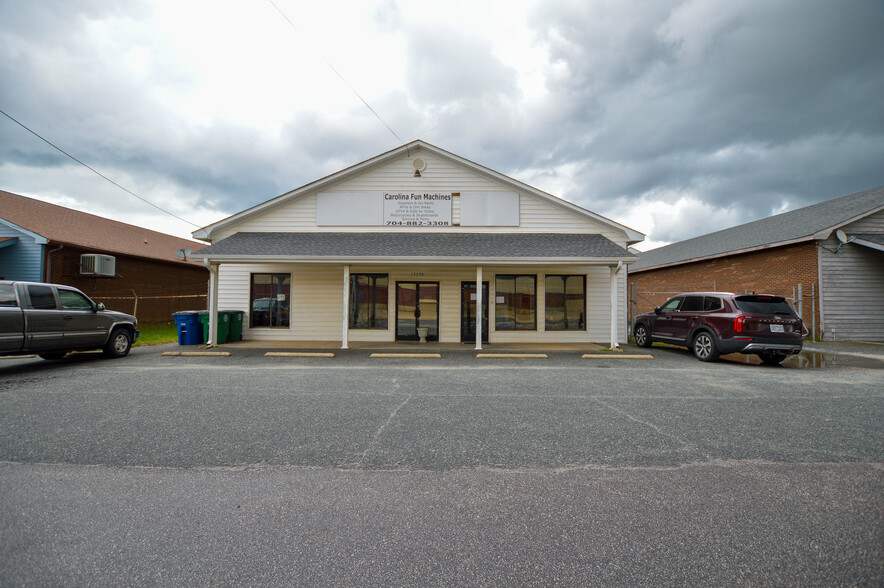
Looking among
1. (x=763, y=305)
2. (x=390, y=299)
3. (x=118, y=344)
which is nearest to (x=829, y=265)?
(x=763, y=305)

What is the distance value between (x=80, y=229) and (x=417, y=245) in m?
18.5

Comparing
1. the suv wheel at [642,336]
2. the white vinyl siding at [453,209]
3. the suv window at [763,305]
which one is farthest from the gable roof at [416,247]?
the suv window at [763,305]

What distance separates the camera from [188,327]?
12.7m

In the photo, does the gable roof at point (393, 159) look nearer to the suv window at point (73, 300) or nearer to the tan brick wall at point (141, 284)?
the suv window at point (73, 300)

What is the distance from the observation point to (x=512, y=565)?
7.70ft

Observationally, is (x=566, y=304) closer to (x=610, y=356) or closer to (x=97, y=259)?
(x=610, y=356)

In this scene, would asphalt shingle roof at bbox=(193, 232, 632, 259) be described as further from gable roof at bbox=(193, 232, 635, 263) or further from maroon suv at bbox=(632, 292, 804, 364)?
maroon suv at bbox=(632, 292, 804, 364)

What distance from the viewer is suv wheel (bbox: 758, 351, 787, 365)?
10.0 metres

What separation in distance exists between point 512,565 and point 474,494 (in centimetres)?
90

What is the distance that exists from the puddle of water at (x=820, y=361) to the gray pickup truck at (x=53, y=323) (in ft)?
54.6

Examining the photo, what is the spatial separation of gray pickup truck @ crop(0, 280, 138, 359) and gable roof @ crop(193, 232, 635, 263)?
329 cm

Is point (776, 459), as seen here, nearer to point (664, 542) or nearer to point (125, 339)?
point (664, 542)

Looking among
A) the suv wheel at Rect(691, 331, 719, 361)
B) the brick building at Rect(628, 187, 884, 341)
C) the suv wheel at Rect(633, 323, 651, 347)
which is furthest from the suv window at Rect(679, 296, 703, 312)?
the brick building at Rect(628, 187, 884, 341)

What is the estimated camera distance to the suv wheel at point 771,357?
32.9 feet
